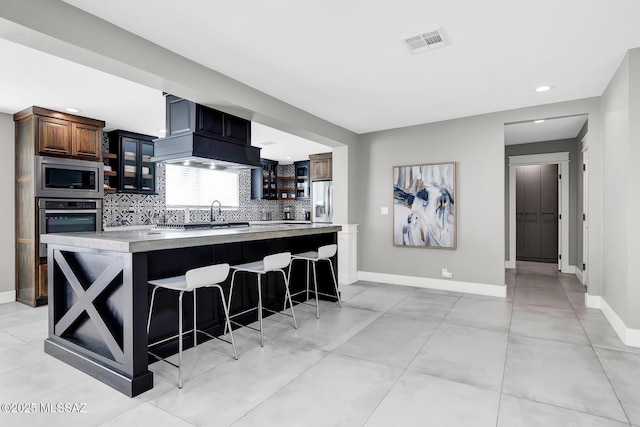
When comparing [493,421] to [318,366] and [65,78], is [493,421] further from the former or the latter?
[65,78]

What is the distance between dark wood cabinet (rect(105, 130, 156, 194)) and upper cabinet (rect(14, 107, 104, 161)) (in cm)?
59

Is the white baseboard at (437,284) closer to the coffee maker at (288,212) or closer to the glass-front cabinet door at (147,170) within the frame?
the glass-front cabinet door at (147,170)

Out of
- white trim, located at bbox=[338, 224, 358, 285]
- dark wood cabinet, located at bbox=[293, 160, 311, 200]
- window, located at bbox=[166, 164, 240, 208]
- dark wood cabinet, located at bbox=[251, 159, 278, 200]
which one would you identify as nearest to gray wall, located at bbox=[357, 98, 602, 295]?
white trim, located at bbox=[338, 224, 358, 285]

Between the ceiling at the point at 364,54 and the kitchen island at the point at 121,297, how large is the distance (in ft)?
5.12

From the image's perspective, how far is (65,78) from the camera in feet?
11.7

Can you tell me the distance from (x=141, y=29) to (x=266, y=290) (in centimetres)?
273

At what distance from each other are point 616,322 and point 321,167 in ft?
19.2

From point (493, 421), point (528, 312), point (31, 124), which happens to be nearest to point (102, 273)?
point (493, 421)

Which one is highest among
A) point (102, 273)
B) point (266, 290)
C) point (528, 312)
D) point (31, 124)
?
point (31, 124)

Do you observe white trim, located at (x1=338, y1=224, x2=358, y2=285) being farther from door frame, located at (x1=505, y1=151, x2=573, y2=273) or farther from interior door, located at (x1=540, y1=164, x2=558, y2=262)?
interior door, located at (x1=540, y1=164, x2=558, y2=262)

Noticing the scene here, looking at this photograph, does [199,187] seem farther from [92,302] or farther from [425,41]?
[425,41]

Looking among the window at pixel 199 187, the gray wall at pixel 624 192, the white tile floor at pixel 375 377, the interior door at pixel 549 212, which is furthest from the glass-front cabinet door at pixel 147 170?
the interior door at pixel 549 212

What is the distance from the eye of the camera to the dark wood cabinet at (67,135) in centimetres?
452

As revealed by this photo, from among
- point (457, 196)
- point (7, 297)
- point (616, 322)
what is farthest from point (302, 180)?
point (616, 322)
